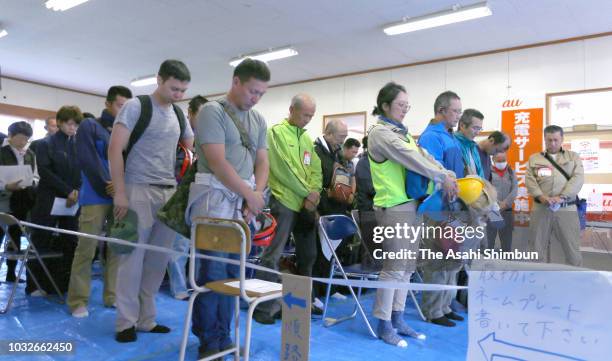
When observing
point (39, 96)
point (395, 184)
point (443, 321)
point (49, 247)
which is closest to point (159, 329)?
point (49, 247)

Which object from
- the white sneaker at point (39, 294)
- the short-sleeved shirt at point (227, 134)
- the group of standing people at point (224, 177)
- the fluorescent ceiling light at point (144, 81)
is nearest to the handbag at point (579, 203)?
the group of standing people at point (224, 177)

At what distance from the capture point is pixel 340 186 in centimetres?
334

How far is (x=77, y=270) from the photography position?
2.63m

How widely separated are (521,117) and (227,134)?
5.24m

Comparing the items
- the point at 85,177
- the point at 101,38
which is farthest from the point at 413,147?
the point at 101,38

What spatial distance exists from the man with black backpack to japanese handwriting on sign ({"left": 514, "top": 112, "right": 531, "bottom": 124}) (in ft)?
5.81

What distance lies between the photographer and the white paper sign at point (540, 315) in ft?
2.69

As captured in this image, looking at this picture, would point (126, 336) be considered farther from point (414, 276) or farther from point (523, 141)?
point (523, 141)

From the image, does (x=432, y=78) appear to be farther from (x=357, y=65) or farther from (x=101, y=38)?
→ (x=101, y=38)

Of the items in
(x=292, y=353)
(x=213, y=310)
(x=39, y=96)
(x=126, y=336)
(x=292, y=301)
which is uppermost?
(x=39, y=96)

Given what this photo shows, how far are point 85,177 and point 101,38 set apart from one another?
491cm

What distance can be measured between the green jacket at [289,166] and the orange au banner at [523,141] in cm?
368

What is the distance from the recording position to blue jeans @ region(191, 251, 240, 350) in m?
1.83

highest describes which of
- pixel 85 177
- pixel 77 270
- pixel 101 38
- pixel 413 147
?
pixel 101 38
